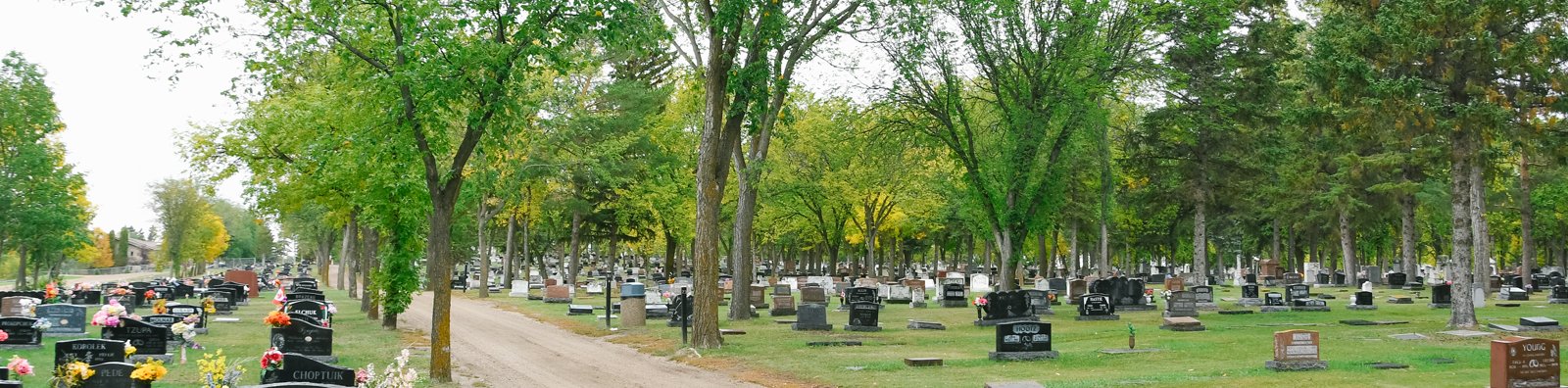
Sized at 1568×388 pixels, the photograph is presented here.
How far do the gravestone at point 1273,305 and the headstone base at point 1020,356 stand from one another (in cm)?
1462

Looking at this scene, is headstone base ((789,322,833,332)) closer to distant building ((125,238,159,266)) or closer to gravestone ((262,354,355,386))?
gravestone ((262,354,355,386))

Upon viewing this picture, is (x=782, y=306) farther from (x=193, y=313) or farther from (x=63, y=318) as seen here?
(x=63, y=318)

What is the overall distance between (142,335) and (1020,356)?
537 inches

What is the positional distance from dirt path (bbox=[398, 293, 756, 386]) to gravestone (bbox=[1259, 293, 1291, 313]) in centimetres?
1821

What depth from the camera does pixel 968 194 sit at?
95.9 ft

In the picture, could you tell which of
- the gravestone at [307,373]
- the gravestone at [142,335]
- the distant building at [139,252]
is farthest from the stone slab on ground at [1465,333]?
the distant building at [139,252]

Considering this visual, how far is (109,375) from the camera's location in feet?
33.4

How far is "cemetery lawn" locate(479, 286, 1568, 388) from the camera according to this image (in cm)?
1355

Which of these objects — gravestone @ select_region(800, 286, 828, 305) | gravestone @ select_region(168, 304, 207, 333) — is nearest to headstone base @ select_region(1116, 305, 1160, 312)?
gravestone @ select_region(800, 286, 828, 305)

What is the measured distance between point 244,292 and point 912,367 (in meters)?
31.2

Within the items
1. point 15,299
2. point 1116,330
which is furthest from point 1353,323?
point 15,299

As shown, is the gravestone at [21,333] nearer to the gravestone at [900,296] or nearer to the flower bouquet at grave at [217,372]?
the flower bouquet at grave at [217,372]

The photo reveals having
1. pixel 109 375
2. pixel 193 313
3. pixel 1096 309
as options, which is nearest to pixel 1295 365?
pixel 1096 309

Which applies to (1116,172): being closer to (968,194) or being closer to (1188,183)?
(1188,183)
